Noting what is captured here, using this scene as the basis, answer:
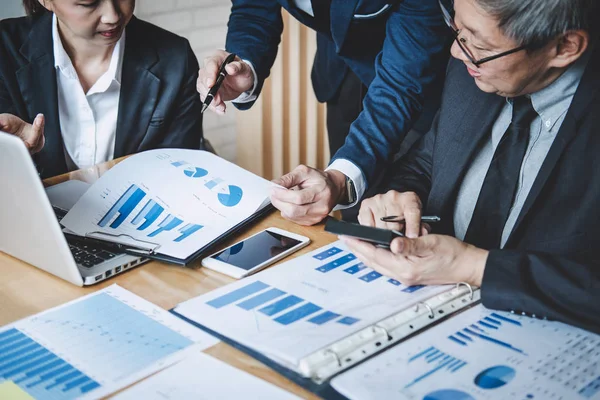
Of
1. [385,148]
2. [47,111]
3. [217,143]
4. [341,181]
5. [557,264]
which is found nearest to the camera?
[557,264]

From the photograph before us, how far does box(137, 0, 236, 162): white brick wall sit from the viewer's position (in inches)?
104

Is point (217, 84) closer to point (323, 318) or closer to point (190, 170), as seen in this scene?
point (190, 170)

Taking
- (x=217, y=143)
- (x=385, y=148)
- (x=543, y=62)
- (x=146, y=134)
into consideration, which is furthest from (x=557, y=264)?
(x=217, y=143)

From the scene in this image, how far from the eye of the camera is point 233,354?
37.0 inches

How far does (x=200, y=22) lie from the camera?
9.14ft

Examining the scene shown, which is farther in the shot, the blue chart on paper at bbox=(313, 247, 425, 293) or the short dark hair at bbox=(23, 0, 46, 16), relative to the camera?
the short dark hair at bbox=(23, 0, 46, 16)

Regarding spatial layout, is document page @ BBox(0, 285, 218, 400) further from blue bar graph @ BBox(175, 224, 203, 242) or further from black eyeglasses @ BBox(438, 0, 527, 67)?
black eyeglasses @ BBox(438, 0, 527, 67)

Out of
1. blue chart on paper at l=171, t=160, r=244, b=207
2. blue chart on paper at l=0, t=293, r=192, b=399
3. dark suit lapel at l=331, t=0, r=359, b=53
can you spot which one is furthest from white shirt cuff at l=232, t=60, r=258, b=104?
blue chart on paper at l=0, t=293, r=192, b=399

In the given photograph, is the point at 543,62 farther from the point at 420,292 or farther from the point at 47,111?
the point at 47,111

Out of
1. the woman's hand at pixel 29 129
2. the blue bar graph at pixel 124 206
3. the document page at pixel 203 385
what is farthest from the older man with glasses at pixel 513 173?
the woman's hand at pixel 29 129

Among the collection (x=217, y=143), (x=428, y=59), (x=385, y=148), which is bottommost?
(x=217, y=143)

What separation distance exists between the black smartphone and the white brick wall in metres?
1.79

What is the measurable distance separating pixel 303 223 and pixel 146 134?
2.50ft

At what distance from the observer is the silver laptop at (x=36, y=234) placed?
1.07 m
